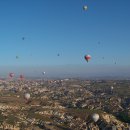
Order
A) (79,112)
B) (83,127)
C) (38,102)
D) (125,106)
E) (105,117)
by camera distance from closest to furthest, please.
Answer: (83,127) < (105,117) < (79,112) < (125,106) < (38,102)

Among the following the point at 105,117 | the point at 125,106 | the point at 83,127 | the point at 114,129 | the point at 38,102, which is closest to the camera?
the point at 114,129

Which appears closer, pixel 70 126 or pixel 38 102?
pixel 70 126

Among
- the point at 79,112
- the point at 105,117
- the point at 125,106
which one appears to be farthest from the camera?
the point at 125,106

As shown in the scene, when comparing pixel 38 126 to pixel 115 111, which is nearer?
pixel 38 126

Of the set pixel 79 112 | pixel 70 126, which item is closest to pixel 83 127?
pixel 70 126

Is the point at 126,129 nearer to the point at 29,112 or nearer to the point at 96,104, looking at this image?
the point at 29,112

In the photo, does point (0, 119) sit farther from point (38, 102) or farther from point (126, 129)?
point (38, 102)

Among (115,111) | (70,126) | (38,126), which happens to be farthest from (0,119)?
(115,111)

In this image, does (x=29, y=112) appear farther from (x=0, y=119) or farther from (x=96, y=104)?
(x=96, y=104)
